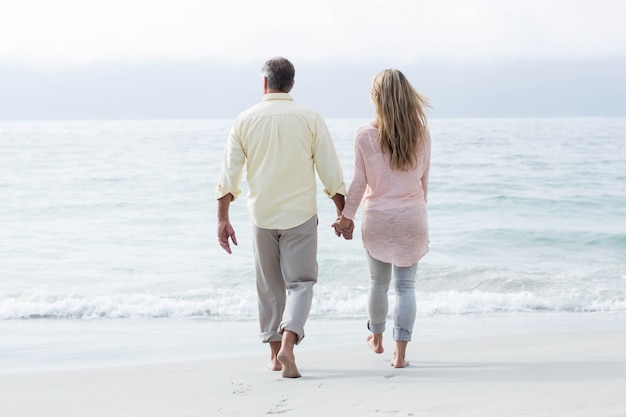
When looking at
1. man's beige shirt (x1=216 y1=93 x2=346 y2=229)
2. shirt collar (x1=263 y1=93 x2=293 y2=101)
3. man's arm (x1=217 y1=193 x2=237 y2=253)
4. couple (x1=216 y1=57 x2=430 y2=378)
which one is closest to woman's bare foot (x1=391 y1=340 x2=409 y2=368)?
couple (x1=216 y1=57 x2=430 y2=378)

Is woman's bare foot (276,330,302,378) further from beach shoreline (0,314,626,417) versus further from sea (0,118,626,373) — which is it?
sea (0,118,626,373)

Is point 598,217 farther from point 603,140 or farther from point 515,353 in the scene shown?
point 603,140

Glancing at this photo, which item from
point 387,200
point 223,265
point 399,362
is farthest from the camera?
point 223,265

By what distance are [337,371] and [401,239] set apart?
83 cm

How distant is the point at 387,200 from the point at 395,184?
10 centimetres

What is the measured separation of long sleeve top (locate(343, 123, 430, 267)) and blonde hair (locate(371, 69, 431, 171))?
0.05 meters

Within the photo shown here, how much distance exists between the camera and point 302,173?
400cm

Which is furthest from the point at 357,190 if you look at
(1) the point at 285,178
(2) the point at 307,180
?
(1) the point at 285,178

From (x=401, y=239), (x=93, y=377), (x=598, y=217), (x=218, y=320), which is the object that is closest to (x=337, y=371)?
(x=401, y=239)

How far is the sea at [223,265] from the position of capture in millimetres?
5957

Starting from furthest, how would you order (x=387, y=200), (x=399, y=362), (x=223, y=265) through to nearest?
1. (x=223, y=265)
2. (x=399, y=362)
3. (x=387, y=200)

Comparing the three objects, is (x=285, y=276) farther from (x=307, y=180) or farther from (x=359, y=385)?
(x=359, y=385)

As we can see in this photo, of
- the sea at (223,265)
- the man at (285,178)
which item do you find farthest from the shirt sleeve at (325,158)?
the sea at (223,265)

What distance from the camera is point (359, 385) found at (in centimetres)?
381
